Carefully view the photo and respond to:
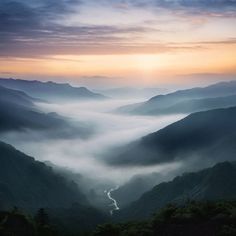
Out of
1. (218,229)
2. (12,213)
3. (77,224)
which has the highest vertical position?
(12,213)

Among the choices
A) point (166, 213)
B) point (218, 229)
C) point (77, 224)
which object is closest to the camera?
point (218, 229)

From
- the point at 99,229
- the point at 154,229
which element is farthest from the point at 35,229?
the point at 154,229

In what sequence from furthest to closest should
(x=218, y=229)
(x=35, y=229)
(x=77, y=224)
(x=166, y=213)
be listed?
(x=77, y=224) → (x=35, y=229) → (x=166, y=213) → (x=218, y=229)

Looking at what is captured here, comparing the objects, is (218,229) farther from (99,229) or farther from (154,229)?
(99,229)

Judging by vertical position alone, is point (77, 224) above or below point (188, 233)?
below

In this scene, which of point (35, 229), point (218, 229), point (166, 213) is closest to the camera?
point (218, 229)

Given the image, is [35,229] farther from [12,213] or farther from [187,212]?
[187,212]

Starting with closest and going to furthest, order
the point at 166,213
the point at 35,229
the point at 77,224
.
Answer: the point at 166,213 < the point at 35,229 < the point at 77,224

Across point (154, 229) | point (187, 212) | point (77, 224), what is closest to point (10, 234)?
point (154, 229)

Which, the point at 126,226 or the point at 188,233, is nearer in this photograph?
the point at 188,233
